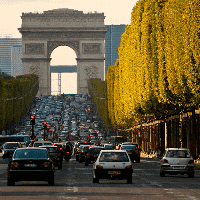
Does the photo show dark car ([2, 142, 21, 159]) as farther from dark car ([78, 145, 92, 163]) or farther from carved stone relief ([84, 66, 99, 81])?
carved stone relief ([84, 66, 99, 81])

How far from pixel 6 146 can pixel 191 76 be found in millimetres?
26635

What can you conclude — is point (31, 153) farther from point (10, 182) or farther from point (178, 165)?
point (178, 165)

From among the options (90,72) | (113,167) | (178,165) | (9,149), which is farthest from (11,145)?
(90,72)

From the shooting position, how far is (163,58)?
5162 cm

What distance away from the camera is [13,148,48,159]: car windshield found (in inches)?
1071

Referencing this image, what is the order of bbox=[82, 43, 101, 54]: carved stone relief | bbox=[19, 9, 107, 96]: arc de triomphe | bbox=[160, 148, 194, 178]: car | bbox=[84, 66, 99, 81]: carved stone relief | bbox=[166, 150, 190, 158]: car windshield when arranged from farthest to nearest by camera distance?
1. bbox=[84, 66, 99, 81]: carved stone relief
2. bbox=[82, 43, 101, 54]: carved stone relief
3. bbox=[19, 9, 107, 96]: arc de triomphe
4. bbox=[166, 150, 190, 158]: car windshield
5. bbox=[160, 148, 194, 178]: car

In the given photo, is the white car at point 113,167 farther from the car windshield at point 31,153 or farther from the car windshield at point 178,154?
the car windshield at point 178,154

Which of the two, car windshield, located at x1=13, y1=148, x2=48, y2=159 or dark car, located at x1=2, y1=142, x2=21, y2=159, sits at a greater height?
dark car, located at x1=2, y1=142, x2=21, y2=159

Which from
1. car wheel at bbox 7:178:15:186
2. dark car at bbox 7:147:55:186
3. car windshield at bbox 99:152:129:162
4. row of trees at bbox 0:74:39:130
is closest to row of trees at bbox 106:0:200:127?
car windshield at bbox 99:152:129:162

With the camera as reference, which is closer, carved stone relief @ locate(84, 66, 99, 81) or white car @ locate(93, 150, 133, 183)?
white car @ locate(93, 150, 133, 183)

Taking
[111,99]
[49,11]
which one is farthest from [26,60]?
[111,99]

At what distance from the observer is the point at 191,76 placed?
4209cm

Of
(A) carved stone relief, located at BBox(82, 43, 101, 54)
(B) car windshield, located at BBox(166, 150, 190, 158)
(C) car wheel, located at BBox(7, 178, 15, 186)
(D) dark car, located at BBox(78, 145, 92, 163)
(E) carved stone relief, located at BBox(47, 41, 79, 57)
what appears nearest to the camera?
(C) car wheel, located at BBox(7, 178, 15, 186)

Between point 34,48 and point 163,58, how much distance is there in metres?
121
